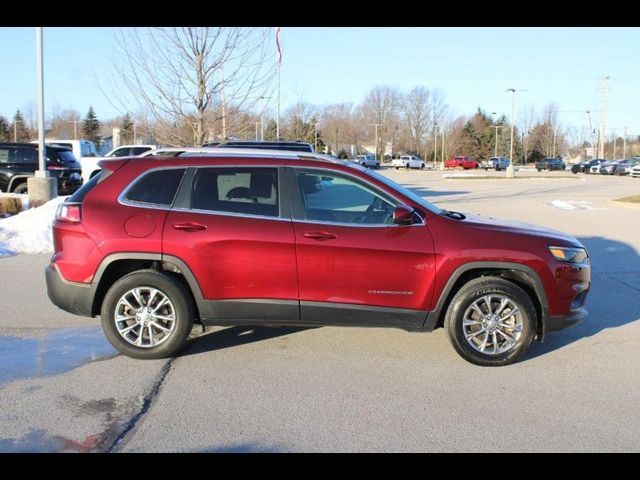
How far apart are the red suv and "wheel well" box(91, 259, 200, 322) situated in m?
0.01

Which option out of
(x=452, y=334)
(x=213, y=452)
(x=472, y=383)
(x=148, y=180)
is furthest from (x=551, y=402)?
(x=148, y=180)

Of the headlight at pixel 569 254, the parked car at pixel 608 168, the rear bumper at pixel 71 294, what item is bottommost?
the rear bumper at pixel 71 294

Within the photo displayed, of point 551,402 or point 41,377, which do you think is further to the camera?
point 41,377

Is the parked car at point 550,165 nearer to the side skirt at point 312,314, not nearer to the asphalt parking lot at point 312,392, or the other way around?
the asphalt parking lot at point 312,392

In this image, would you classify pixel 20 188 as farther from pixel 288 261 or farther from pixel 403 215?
pixel 403 215

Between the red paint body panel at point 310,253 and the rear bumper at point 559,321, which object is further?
the rear bumper at point 559,321

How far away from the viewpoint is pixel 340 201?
563cm

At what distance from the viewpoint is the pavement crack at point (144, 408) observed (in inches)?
149

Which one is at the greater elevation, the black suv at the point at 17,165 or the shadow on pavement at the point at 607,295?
the black suv at the point at 17,165

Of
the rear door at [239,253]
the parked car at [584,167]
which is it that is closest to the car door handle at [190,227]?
the rear door at [239,253]

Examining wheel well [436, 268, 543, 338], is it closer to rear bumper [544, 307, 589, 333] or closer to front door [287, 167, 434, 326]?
rear bumper [544, 307, 589, 333]
